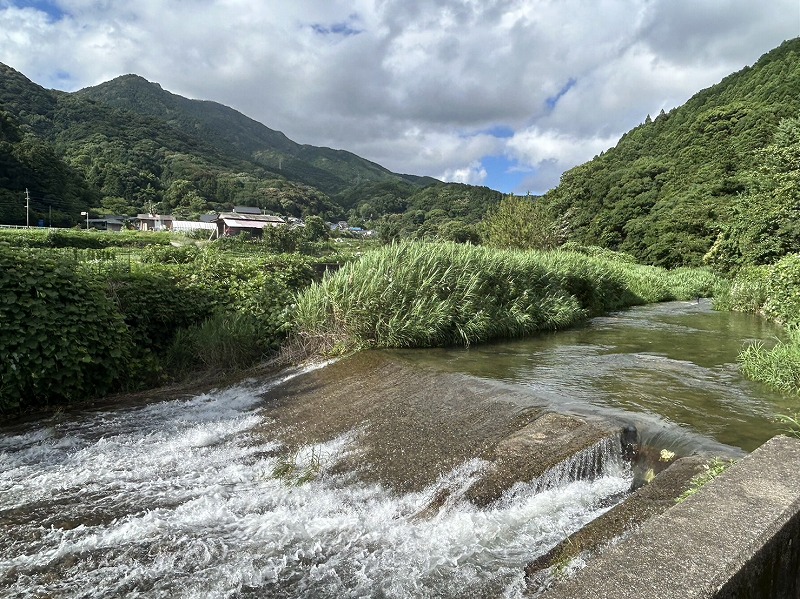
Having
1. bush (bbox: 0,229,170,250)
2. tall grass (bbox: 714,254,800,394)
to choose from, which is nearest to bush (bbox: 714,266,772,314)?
tall grass (bbox: 714,254,800,394)

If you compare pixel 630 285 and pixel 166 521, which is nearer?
pixel 166 521

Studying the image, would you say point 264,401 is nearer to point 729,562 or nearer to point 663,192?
point 729,562

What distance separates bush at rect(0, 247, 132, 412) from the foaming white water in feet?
4.25

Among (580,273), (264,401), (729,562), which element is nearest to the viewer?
(729,562)

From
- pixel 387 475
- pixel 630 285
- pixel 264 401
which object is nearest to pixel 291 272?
pixel 264 401

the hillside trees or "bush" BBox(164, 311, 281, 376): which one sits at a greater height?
the hillside trees

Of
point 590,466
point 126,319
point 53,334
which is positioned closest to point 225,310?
point 126,319

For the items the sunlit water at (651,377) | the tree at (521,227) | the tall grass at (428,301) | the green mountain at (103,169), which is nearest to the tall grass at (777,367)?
the sunlit water at (651,377)

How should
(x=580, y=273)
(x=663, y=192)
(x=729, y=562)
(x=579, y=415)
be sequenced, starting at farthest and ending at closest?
(x=663, y=192) → (x=580, y=273) → (x=579, y=415) → (x=729, y=562)

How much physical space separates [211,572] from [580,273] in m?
14.0

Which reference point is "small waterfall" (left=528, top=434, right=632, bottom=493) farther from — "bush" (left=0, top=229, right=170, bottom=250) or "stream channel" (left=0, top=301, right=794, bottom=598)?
"bush" (left=0, top=229, right=170, bottom=250)

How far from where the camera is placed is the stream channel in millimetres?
3373

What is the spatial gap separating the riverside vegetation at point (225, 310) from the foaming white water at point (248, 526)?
1640 millimetres

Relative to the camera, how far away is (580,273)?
15.4 m
